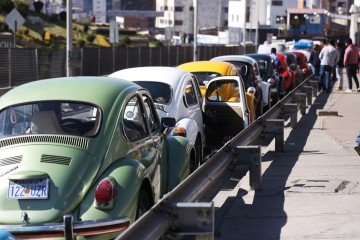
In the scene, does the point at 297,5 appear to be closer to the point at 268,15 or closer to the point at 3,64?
the point at 268,15

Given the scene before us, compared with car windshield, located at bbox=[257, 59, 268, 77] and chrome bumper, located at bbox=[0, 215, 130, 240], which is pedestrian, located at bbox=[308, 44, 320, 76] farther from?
chrome bumper, located at bbox=[0, 215, 130, 240]

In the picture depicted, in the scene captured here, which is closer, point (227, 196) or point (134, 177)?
point (134, 177)

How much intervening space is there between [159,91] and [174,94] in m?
0.23

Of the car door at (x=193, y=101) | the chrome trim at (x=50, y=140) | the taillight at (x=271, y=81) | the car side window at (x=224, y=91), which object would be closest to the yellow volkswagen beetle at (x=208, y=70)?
the car side window at (x=224, y=91)

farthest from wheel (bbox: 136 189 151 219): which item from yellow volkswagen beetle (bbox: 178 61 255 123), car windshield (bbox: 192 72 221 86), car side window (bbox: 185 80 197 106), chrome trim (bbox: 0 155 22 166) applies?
car windshield (bbox: 192 72 221 86)

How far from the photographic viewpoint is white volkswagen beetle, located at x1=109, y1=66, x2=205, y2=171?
497 inches

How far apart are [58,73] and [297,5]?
13421 centimetres

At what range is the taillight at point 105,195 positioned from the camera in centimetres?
731

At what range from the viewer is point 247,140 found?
1206 cm

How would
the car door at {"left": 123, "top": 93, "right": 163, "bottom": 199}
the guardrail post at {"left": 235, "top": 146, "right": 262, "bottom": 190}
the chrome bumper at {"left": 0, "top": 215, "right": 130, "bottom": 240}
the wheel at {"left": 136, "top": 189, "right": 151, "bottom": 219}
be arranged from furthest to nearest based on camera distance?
the guardrail post at {"left": 235, "top": 146, "right": 262, "bottom": 190}
the car door at {"left": 123, "top": 93, "right": 163, "bottom": 199}
the wheel at {"left": 136, "top": 189, "right": 151, "bottom": 219}
the chrome bumper at {"left": 0, "top": 215, "right": 130, "bottom": 240}

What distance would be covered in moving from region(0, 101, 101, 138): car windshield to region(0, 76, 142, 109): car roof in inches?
2.6

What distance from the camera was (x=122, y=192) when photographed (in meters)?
7.48

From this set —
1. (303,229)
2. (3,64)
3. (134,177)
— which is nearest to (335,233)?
(303,229)

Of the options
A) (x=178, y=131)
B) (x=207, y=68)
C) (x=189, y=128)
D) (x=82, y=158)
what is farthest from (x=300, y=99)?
(x=82, y=158)
